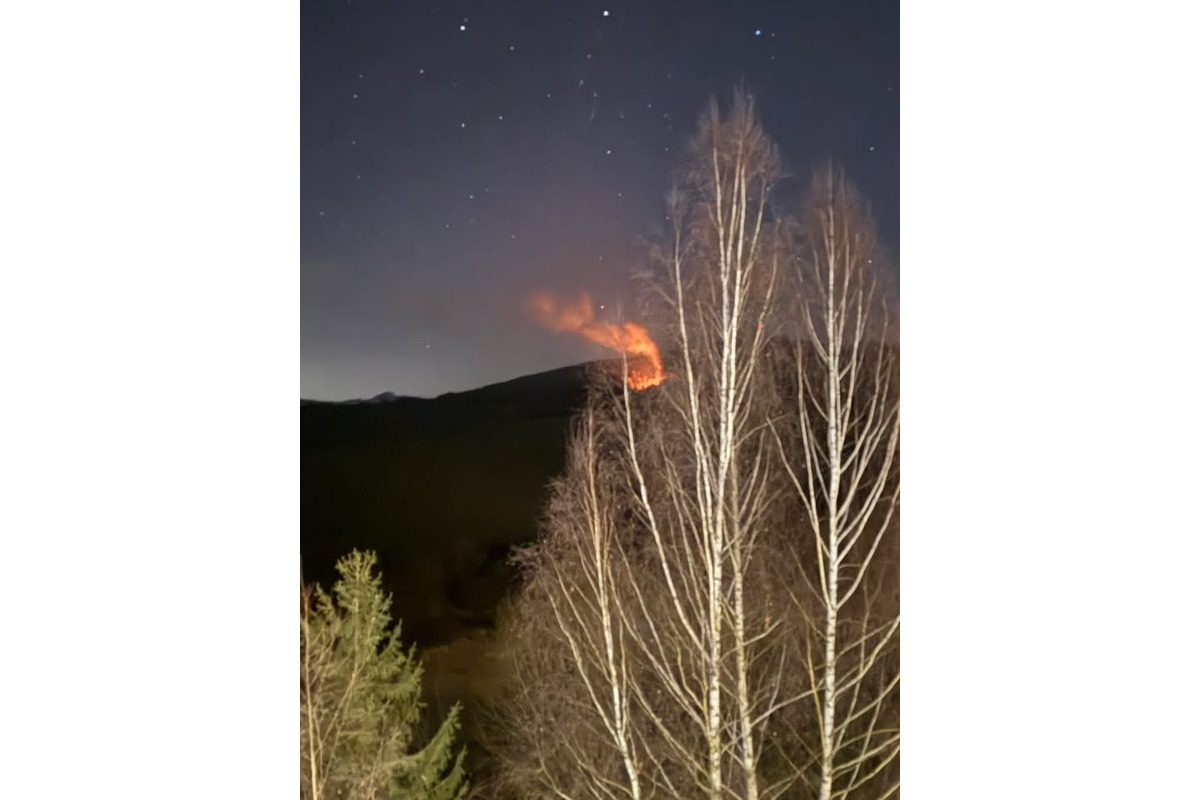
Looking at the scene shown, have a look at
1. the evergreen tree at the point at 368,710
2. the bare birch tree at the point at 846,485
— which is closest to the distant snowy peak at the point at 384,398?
the evergreen tree at the point at 368,710

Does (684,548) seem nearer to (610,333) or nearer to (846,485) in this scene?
(846,485)

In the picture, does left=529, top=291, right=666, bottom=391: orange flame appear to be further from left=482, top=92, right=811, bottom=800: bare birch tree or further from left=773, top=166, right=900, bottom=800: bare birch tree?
left=773, top=166, right=900, bottom=800: bare birch tree

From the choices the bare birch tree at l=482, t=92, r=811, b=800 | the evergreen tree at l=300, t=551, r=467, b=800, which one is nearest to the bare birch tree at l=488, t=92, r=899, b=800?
the bare birch tree at l=482, t=92, r=811, b=800

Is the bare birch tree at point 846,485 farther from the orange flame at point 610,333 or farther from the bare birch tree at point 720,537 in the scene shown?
the orange flame at point 610,333
